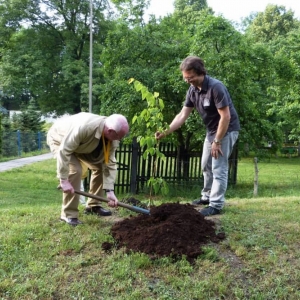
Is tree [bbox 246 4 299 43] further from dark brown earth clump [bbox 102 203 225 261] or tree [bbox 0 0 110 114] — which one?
dark brown earth clump [bbox 102 203 225 261]

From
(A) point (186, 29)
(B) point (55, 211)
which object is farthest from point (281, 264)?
(A) point (186, 29)

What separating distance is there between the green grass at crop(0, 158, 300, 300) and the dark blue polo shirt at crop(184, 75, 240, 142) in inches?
43.7

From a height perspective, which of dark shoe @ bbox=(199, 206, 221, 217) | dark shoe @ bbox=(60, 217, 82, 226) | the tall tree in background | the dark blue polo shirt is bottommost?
dark shoe @ bbox=(60, 217, 82, 226)

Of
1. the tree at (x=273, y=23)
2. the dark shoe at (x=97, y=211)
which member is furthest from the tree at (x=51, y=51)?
the dark shoe at (x=97, y=211)

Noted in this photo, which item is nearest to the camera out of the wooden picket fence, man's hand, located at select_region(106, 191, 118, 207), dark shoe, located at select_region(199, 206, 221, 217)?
man's hand, located at select_region(106, 191, 118, 207)

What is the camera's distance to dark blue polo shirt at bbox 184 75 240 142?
4090 mm

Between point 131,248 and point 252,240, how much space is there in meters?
1.22

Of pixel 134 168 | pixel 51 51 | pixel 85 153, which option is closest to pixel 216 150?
pixel 85 153

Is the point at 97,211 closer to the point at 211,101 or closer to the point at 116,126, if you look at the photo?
the point at 116,126

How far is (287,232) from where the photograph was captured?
392cm

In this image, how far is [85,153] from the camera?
4309mm

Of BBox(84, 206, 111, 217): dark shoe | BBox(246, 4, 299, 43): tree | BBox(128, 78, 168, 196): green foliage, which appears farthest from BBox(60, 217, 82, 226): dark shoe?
BBox(246, 4, 299, 43): tree

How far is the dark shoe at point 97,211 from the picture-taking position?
462 cm

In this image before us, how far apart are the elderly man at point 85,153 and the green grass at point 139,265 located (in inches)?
Result: 11.8
